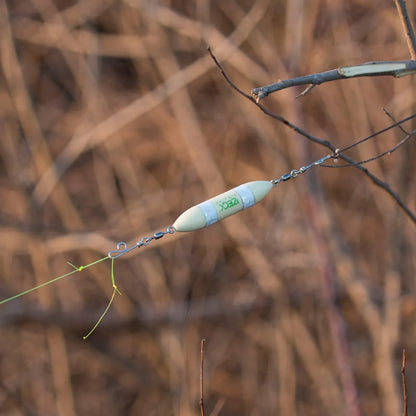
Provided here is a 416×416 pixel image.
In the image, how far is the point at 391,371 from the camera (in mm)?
1735

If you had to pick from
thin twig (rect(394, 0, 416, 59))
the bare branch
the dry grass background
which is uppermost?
the dry grass background

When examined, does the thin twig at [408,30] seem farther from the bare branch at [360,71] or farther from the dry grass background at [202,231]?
the dry grass background at [202,231]

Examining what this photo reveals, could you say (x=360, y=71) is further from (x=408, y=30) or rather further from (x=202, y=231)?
(x=202, y=231)

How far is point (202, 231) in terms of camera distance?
9.10 feet

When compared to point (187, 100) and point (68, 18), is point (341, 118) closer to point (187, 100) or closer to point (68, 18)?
point (187, 100)

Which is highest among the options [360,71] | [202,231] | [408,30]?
[202,231]

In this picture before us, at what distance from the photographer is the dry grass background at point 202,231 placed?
1.98m

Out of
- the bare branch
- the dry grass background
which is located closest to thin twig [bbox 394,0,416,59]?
the bare branch

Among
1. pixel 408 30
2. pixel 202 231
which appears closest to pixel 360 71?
pixel 408 30

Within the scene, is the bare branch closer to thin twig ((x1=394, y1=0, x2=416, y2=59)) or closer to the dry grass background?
thin twig ((x1=394, y1=0, x2=416, y2=59))

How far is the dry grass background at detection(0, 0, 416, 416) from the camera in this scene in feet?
6.49

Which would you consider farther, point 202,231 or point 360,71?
point 202,231

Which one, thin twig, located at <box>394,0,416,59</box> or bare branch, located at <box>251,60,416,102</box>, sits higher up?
thin twig, located at <box>394,0,416,59</box>

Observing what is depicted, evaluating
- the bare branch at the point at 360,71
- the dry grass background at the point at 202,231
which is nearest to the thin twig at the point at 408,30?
the bare branch at the point at 360,71
